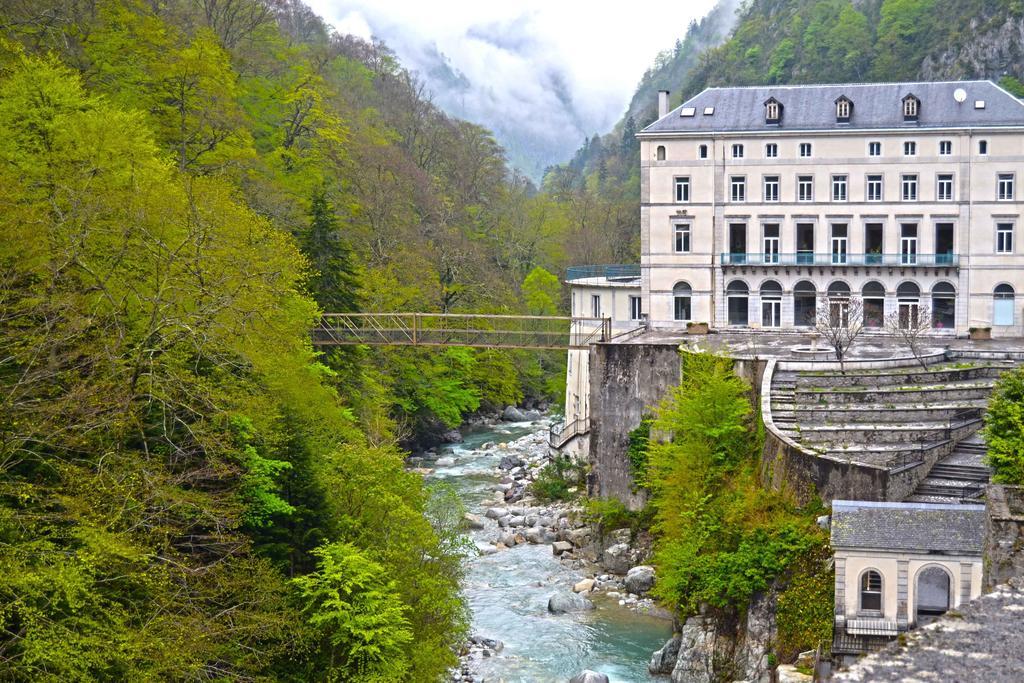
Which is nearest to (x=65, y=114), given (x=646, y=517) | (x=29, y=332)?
(x=29, y=332)

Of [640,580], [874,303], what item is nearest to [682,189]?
[874,303]

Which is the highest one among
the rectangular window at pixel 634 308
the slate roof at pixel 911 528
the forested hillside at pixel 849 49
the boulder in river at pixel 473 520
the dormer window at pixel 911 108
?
the forested hillside at pixel 849 49

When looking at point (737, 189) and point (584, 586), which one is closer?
point (584, 586)

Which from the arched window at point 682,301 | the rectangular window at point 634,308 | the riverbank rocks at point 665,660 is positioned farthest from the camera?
the rectangular window at point 634,308

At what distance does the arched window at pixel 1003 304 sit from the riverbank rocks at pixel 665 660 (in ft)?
93.4

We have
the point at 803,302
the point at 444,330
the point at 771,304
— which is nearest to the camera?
the point at 444,330

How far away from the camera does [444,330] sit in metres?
42.7

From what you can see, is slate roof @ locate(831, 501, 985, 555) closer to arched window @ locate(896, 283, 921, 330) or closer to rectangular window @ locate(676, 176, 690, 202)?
arched window @ locate(896, 283, 921, 330)

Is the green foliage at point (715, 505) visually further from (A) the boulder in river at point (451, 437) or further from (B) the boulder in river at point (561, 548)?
(A) the boulder in river at point (451, 437)

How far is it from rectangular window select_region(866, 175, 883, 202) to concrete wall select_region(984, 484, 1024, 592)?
3583 centimetres

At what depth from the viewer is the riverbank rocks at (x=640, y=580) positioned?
36.1 meters

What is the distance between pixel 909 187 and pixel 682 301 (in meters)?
11.4

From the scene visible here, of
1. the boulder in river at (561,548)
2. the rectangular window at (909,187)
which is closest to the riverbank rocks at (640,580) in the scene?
the boulder in river at (561,548)

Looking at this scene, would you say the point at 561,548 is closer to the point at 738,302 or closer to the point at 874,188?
the point at 738,302
